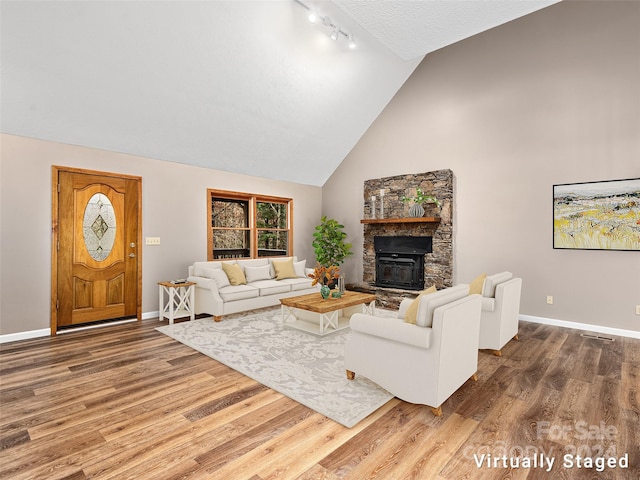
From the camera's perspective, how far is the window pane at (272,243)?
22.8 ft

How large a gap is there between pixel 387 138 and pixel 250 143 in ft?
8.92

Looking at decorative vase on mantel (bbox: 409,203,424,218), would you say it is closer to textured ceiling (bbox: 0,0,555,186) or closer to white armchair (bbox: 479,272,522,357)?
textured ceiling (bbox: 0,0,555,186)

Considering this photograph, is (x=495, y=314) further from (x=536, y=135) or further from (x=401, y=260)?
(x=536, y=135)

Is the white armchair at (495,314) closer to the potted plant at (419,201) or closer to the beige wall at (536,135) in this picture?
the beige wall at (536,135)

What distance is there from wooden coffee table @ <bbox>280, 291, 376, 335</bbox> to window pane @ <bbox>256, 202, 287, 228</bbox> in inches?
103

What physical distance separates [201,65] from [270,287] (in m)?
3.34

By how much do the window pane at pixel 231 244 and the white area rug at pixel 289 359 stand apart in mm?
1528

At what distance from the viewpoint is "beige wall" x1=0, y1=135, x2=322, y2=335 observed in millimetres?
3992

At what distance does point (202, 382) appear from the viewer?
9.54 feet

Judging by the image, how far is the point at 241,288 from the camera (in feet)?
17.2

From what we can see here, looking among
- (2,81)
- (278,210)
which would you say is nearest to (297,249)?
(278,210)

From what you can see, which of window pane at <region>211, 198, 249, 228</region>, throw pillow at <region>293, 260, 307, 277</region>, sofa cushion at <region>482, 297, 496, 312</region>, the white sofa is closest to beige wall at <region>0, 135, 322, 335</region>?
window pane at <region>211, 198, 249, 228</region>

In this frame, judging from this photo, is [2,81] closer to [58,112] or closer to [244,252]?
[58,112]

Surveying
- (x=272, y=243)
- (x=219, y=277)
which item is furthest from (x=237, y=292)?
(x=272, y=243)
